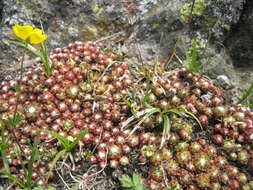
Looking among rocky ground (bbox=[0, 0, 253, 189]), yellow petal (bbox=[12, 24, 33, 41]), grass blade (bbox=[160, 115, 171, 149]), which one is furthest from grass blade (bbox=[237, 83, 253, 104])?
yellow petal (bbox=[12, 24, 33, 41])

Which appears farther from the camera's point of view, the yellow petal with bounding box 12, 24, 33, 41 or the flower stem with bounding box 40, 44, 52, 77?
the flower stem with bounding box 40, 44, 52, 77

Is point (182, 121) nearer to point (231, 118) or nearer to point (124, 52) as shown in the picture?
point (231, 118)

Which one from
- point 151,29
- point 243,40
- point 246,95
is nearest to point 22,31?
point 151,29

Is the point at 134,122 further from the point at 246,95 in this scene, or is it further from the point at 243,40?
the point at 243,40

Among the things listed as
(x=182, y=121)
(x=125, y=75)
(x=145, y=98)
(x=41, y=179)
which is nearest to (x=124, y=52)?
(x=125, y=75)

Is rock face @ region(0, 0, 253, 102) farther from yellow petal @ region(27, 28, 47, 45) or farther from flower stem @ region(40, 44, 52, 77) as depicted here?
yellow petal @ region(27, 28, 47, 45)
